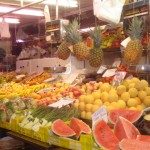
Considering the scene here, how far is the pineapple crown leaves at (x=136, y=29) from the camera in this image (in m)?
3.32

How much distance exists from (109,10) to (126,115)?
1556 millimetres

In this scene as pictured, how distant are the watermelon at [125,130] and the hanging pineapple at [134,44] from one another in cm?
127

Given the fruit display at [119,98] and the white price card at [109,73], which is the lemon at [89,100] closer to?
the fruit display at [119,98]

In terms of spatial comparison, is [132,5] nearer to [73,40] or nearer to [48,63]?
[73,40]

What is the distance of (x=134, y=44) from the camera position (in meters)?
3.26

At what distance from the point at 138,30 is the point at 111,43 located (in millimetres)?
1344

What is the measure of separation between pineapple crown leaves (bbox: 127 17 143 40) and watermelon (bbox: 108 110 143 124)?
1241 mm

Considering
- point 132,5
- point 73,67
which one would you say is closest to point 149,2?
point 132,5

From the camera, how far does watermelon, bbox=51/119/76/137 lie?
2381 millimetres

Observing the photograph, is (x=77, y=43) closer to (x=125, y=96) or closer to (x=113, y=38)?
(x=113, y=38)

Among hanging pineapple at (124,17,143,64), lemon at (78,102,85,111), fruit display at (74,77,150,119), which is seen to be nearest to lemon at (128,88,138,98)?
fruit display at (74,77,150,119)

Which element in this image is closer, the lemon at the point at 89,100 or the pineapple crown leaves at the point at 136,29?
the lemon at the point at 89,100

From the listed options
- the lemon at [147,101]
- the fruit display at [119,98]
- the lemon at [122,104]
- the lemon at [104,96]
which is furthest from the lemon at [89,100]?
the lemon at [147,101]

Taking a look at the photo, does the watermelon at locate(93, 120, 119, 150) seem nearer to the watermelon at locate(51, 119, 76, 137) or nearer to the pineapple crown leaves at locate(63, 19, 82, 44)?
the watermelon at locate(51, 119, 76, 137)
